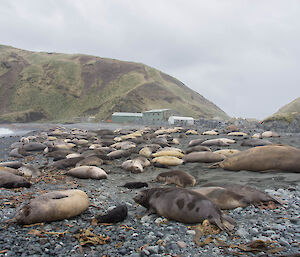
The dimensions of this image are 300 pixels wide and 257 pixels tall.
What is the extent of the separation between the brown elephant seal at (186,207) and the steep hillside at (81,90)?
59.6 m

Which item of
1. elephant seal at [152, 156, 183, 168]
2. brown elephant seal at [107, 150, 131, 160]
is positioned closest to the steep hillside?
brown elephant seal at [107, 150, 131, 160]

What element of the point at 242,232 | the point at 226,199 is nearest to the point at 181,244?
the point at 242,232

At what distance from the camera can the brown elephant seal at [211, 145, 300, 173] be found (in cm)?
661

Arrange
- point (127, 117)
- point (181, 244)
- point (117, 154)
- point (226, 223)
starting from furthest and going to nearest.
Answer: point (127, 117), point (117, 154), point (226, 223), point (181, 244)

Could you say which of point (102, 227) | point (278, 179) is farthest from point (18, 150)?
point (278, 179)

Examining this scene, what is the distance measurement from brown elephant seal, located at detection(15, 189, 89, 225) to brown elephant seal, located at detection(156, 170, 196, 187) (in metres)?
2.69

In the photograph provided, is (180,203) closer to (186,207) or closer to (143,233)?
(186,207)

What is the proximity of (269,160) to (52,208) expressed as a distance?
565 centimetres

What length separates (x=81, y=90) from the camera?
81.6 metres

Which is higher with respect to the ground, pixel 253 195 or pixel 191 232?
pixel 253 195

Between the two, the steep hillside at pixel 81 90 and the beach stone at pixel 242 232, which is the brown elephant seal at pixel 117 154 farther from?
the steep hillside at pixel 81 90

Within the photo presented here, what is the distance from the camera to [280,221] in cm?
367

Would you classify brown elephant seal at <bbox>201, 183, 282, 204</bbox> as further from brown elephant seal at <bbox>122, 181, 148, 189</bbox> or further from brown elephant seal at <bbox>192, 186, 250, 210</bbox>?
brown elephant seal at <bbox>122, 181, 148, 189</bbox>

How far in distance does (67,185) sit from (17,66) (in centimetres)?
9689
